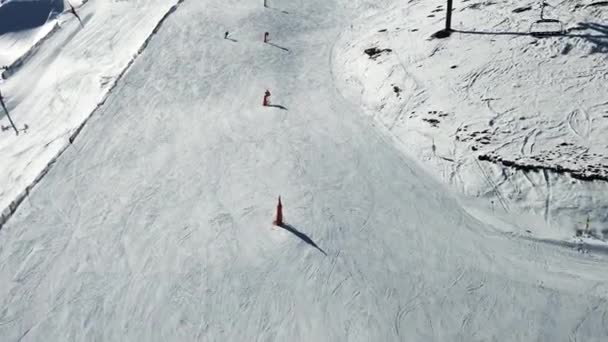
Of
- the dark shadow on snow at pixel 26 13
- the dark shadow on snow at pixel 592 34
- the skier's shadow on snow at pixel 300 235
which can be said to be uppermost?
the dark shadow on snow at pixel 592 34

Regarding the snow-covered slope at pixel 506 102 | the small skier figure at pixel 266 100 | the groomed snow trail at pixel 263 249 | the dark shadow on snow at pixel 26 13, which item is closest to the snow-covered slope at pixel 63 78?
the groomed snow trail at pixel 263 249

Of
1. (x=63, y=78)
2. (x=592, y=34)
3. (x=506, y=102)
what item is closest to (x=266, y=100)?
(x=506, y=102)

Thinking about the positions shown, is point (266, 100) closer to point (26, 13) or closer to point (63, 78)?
point (63, 78)

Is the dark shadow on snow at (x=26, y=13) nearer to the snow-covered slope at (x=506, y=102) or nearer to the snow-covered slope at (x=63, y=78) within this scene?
the snow-covered slope at (x=63, y=78)

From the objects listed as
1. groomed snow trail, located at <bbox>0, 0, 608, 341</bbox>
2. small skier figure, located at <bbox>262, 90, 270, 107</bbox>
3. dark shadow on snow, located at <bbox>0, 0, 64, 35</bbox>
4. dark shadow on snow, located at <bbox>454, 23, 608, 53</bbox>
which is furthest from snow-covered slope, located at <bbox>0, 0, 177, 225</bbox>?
dark shadow on snow, located at <bbox>0, 0, 64, 35</bbox>

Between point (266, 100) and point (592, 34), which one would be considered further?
point (266, 100)

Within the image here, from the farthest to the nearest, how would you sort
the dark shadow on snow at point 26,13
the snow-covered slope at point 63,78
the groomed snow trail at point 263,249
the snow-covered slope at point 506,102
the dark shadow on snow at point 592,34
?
the dark shadow on snow at point 26,13 → the snow-covered slope at point 63,78 → the dark shadow on snow at point 592,34 → the snow-covered slope at point 506,102 → the groomed snow trail at point 263,249
